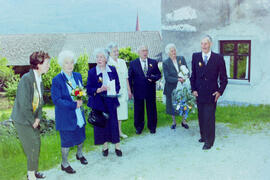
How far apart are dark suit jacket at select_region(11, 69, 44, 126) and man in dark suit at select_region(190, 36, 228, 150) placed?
3.09 m

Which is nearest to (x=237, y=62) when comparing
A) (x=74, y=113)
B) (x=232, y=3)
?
(x=232, y=3)

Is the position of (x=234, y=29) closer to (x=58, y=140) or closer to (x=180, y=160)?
(x=180, y=160)

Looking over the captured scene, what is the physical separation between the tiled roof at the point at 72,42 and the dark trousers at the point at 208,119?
30303mm

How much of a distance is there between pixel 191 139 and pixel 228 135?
887 millimetres

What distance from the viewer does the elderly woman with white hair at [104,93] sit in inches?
213

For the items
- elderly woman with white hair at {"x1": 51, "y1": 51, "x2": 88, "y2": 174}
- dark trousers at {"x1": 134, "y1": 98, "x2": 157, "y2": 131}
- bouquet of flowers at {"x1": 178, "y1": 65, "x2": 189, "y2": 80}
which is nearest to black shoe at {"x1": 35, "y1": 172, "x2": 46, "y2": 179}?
elderly woman with white hair at {"x1": 51, "y1": 51, "x2": 88, "y2": 174}

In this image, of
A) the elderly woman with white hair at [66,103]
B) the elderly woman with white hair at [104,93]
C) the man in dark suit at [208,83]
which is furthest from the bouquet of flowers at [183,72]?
the elderly woman with white hair at [66,103]

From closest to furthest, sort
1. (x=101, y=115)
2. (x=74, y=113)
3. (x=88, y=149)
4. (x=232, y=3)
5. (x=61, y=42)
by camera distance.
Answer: (x=74, y=113), (x=101, y=115), (x=88, y=149), (x=232, y=3), (x=61, y=42)

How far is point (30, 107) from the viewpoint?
14.2 ft

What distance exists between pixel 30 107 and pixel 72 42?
36.4 meters

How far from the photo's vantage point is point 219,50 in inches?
430

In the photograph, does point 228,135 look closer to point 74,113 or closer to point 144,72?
point 144,72

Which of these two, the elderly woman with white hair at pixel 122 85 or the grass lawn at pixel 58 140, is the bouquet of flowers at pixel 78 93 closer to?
the grass lawn at pixel 58 140

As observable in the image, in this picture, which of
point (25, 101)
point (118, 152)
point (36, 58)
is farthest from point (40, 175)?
point (36, 58)
